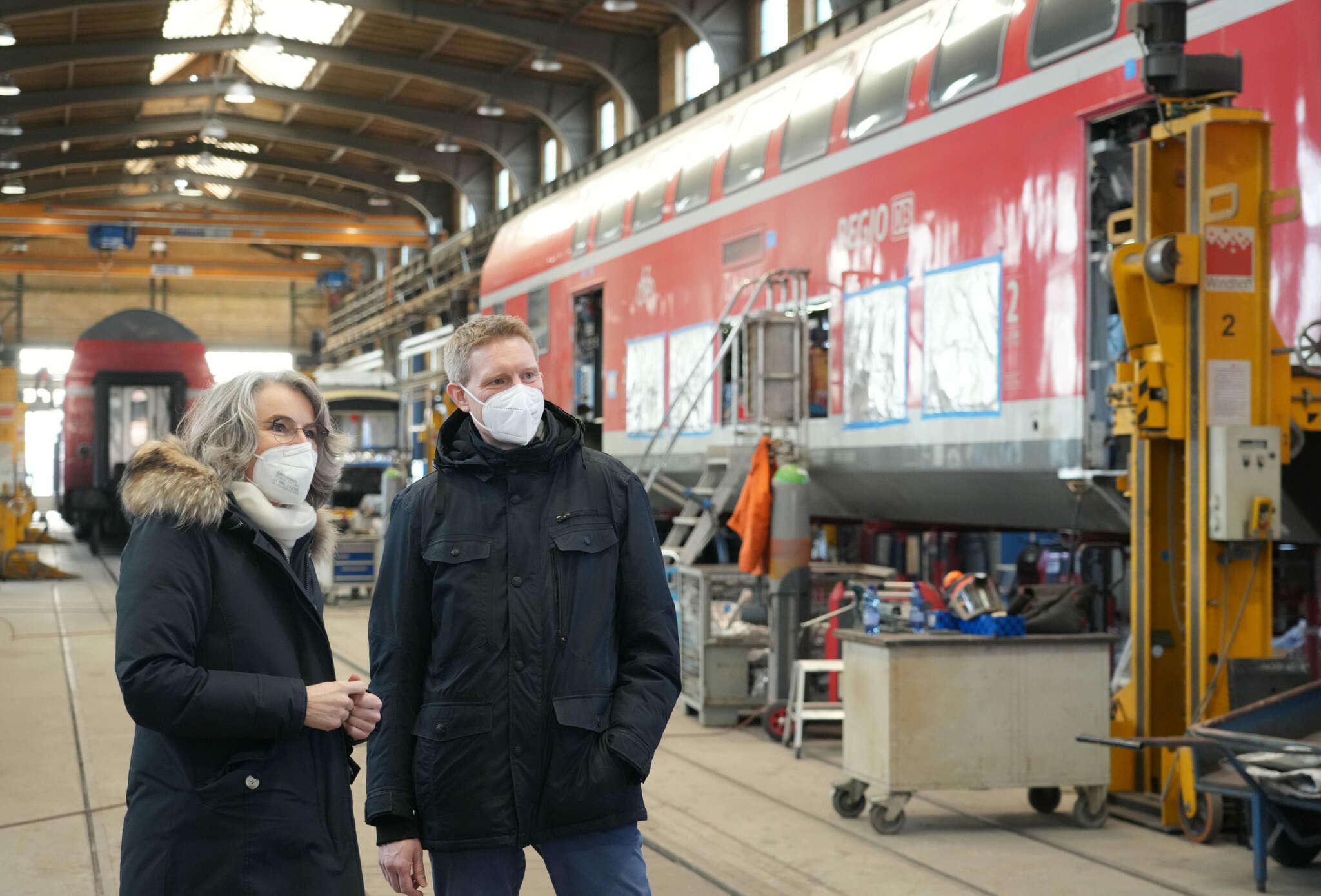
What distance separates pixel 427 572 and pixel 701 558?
12.1 meters

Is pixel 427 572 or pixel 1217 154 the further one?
pixel 1217 154

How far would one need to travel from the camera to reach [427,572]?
3232mm

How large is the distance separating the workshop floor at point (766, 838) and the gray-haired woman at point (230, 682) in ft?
10.6

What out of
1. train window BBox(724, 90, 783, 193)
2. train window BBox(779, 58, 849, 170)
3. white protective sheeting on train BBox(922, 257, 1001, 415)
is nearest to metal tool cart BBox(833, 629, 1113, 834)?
white protective sheeting on train BBox(922, 257, 1001, 415)

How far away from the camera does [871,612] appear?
8.47 metres

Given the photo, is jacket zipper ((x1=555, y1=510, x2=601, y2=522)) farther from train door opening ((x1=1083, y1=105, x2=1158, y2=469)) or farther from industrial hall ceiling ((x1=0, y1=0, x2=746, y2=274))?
industrial hall ceiling ((x1=0, y1=0, x2=746, y2=274))

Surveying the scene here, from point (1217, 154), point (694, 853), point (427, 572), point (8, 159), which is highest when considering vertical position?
point (8, 159)

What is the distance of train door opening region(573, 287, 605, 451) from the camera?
16.9 metres

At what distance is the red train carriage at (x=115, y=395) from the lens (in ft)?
81.5

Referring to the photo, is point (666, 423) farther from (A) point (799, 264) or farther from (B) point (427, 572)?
(B) point (427, 572)

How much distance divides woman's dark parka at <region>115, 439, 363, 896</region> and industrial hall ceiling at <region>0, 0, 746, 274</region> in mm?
18374

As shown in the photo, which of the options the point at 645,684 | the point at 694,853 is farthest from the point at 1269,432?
the point at 645,684

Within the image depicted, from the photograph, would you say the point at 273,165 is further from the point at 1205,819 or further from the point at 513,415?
the point at 513,415

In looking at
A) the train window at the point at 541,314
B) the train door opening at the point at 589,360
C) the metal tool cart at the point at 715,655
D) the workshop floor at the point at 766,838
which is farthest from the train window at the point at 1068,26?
the train window at the point at 541,314
